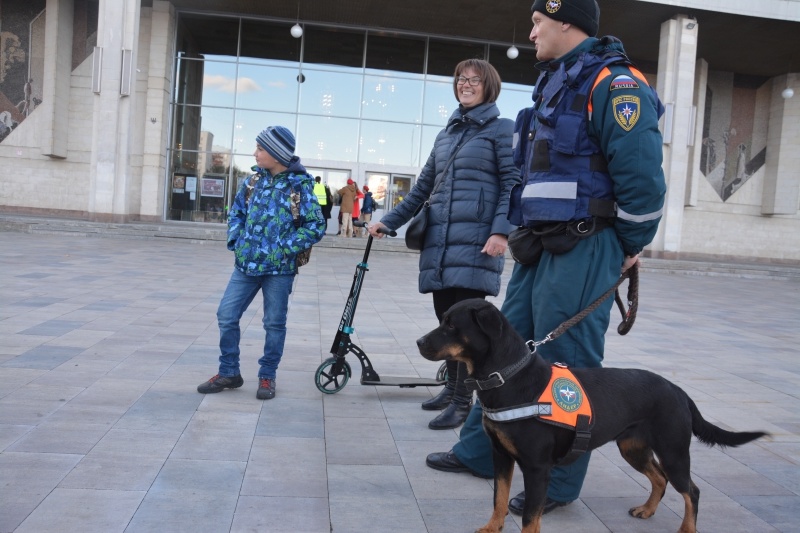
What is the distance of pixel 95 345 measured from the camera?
5.95m

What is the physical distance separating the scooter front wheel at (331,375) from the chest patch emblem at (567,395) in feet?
8.21

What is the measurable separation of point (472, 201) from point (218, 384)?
7.23ft

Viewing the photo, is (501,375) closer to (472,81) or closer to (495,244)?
(495,244)

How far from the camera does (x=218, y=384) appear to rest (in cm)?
478

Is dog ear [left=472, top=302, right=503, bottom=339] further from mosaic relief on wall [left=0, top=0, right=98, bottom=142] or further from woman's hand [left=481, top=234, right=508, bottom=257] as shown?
mosaic relief on wall [left=0, top=0, right=98, bottom=142]

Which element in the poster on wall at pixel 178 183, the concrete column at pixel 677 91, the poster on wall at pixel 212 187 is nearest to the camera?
the concrete column at pixel 677 91

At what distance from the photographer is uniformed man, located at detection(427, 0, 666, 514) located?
273 cm

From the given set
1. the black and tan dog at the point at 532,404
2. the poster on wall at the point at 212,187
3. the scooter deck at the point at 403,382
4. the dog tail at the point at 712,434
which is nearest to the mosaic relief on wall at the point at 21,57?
the poster on wall at the point at 212,187

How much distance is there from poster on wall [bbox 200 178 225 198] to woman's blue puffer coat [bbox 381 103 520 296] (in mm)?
22905

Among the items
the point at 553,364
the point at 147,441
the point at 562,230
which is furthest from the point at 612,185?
the point at 147,441

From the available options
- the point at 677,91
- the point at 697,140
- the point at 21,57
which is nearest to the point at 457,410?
the point at 677,91

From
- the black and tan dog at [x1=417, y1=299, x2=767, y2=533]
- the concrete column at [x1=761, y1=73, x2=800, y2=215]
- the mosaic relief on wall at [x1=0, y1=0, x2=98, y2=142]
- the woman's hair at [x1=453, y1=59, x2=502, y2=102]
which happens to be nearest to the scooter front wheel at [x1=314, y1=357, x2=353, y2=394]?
the woman's hair at [x1=453, y1=59, x2=502, y2=102]

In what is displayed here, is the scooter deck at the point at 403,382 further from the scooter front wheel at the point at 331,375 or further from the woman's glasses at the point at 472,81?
the woman's glasses at the point at 472,81

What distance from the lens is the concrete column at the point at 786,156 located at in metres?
27.2
